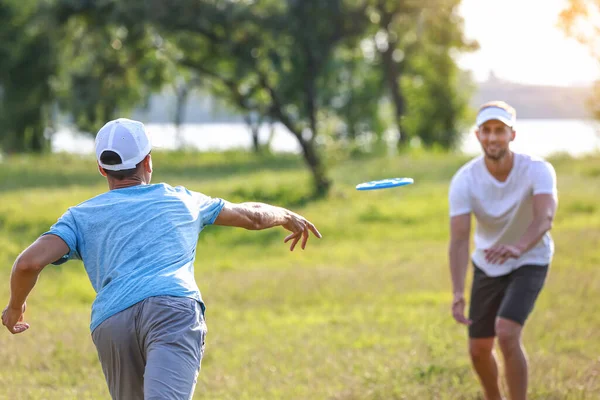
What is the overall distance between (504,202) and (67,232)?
3.46 meters

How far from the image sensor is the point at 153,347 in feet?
13.3

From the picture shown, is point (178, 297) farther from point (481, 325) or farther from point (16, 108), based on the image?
point (16, 108)

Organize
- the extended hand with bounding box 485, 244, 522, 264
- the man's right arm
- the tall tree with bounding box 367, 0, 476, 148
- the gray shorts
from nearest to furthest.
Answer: the gray shorts → the extended hand with bounding box 485, 244, 522, 264 → the man's right arm → the tall tree with bounding box 367, 0, 476, 148

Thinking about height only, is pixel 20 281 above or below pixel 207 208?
below

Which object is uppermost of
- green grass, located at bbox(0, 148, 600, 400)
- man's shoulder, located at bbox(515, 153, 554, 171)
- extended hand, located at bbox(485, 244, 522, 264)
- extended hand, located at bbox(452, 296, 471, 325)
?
man's shoulder, located at bbox(515, 153, 554, 171)

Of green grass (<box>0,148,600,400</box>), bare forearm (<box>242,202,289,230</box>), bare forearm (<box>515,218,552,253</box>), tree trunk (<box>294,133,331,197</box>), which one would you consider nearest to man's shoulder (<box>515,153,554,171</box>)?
bare forearm (<box>515,218,552,253</box>)

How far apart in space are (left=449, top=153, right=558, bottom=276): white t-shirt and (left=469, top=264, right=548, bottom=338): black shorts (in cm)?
7

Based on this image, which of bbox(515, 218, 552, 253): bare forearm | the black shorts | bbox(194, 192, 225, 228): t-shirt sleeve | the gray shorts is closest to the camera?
the gray shorts

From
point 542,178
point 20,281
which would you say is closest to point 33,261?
Result: point 20,281

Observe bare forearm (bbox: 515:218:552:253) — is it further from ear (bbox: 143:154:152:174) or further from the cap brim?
ear (bbox: 143:154:152:174)

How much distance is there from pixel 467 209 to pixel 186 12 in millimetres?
16712

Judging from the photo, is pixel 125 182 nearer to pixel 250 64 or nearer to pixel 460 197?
pixel 460 197

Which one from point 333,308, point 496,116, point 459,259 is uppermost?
Result: point 496,116

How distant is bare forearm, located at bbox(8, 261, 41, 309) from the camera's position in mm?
4008
